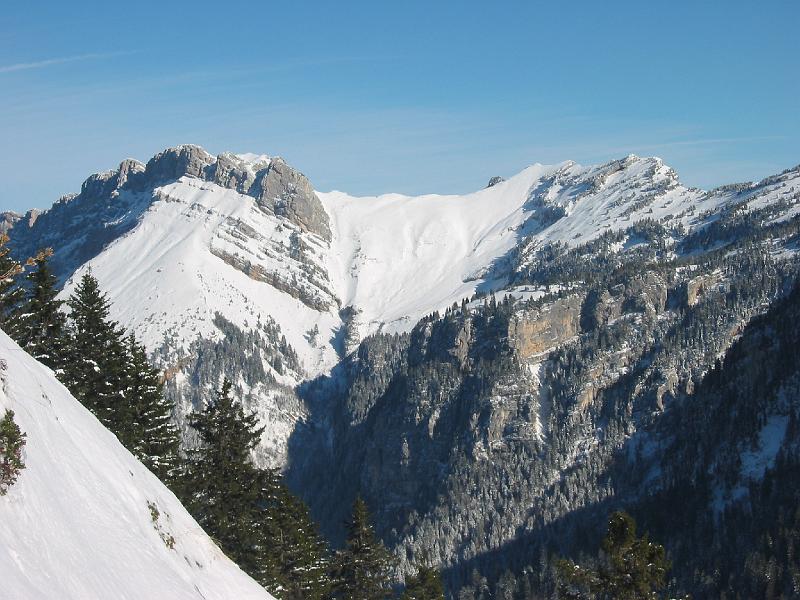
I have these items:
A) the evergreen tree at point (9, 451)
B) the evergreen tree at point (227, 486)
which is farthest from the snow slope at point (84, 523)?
the evergreen tree at point (227, 486)

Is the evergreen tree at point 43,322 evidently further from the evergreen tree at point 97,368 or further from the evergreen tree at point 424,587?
the evergreen tree at point 424,587

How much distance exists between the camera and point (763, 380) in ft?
626

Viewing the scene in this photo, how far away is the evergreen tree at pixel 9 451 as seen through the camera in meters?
16.8

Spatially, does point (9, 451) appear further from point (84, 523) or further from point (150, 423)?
point (150, 423)

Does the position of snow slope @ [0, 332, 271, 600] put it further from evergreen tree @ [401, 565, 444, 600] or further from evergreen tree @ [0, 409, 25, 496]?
evergreen tree @ [401, 565, 444, 600]

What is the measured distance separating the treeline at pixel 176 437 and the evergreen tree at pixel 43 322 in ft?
0.16

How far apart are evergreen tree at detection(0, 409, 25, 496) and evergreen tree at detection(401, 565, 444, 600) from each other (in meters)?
45.5

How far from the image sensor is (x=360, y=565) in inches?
2014

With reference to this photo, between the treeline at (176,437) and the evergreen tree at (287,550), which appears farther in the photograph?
the evergreen tree at (287,550)

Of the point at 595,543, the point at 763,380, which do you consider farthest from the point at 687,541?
the point at 763,380

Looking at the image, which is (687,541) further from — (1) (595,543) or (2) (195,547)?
(2) (195,547)

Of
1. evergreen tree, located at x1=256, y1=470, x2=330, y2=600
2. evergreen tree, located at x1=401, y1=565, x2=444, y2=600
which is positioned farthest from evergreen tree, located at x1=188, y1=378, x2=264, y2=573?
evergreen tree, located at x1=401, y1=565, x2=444, y2=600

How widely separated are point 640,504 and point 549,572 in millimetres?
35327

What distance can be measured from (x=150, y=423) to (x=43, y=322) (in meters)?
7.21
